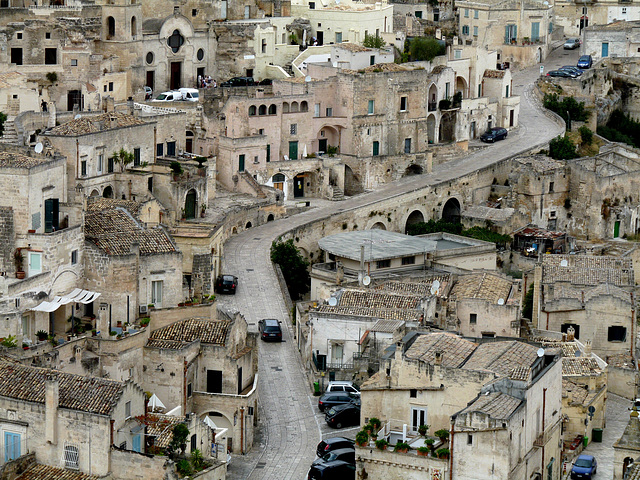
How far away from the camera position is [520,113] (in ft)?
399

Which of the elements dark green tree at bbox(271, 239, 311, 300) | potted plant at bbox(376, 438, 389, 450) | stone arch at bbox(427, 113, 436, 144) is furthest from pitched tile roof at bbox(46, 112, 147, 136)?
potted plant at bbox(376, 438, 389, 450)

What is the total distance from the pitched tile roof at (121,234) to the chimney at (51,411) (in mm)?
12441

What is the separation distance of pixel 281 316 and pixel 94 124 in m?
14.0

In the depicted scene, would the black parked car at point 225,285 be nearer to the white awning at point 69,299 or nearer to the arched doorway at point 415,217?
the white awning at point 69,299

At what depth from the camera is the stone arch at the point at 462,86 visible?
376 feet

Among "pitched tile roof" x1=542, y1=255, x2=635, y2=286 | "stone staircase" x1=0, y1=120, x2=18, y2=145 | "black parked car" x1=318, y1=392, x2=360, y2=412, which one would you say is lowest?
"black parked car" x1=318, y1=392, x2=360, y2=412

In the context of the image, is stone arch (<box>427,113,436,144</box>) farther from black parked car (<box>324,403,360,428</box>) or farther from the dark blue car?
the dark blue car

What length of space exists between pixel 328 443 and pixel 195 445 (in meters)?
5.36

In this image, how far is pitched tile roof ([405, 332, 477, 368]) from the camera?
67.3 metres

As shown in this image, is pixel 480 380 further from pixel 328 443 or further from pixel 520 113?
pixel 520 113

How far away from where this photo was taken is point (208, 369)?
235ft

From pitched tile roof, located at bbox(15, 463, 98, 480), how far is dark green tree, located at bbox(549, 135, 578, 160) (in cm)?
5782

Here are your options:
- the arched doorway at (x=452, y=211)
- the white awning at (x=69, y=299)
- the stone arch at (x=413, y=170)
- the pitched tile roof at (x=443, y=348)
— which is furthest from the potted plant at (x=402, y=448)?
the stone arch at (x=413, y=170)

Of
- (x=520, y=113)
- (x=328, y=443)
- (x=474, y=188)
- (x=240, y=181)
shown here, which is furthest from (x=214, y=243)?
(x=520, y=113)
